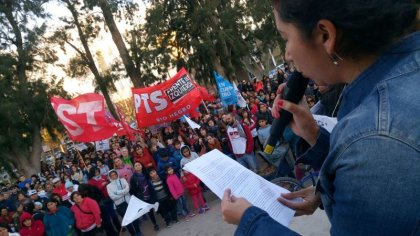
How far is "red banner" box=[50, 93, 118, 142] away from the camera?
35.8 feet

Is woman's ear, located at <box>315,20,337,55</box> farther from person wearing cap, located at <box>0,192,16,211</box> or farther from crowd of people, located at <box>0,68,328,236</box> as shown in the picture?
person wearing cap, located at <box>0,192,16,211</box>

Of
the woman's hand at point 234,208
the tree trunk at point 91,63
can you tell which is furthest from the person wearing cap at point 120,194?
the tree trunk at point 91,63

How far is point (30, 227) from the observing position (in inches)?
297

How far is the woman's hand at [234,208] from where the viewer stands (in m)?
1.14

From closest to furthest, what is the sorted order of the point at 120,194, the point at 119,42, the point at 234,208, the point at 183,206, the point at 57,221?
the point at 234,208
the point at 57,221
the point at 120,194
the point at 183,206
the point at 119,42

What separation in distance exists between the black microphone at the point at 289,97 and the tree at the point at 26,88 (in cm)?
2133

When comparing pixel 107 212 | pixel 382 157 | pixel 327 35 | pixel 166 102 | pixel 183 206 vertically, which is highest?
pixel 166 102

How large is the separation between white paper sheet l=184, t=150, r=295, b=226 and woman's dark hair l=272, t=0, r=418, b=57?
744mm

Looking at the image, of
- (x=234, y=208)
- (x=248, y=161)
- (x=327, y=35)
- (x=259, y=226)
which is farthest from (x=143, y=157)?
(x=327, y=35)

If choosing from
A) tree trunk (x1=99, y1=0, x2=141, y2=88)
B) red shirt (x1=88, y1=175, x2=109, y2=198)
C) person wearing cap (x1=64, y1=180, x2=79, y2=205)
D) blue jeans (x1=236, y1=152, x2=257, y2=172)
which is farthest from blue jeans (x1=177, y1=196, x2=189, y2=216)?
tree trunk (x1=99, y1=0, x2=141, y2=88)

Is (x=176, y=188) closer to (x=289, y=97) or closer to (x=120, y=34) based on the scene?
(x=289, y=97)

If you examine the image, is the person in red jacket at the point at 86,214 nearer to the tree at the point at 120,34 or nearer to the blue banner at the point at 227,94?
the blue banner at the point at 227,94

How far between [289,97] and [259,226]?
2.17 feet

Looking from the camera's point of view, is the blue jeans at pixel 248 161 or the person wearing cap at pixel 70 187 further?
the person wearing cap at pixel 70 187
